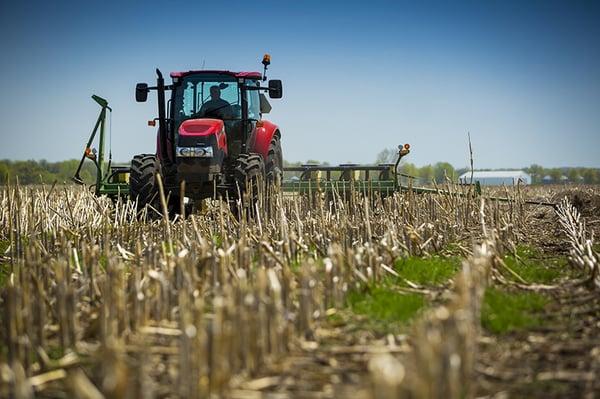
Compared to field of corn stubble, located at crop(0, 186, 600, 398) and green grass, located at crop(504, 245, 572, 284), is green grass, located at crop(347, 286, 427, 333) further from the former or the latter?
A: green grass, located at crop(504, 245, 572, 284)

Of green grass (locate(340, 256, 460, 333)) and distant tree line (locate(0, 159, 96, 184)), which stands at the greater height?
distant tree line (locate(0, 159, 96, 184))

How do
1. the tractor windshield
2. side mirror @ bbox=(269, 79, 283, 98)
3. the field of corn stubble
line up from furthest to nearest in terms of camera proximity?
the tractor windshield → side mirror @ bbox=(269, 79, 283, 98) → the field of corn stubble

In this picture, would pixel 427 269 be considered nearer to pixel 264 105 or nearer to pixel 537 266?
pixel 537 266

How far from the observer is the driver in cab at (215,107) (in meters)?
11.0

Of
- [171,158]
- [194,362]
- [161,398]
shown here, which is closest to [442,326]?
[194,362]

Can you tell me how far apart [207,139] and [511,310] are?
20.8 feet

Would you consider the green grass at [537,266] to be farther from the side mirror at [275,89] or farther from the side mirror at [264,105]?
the side mirror at [264,105]

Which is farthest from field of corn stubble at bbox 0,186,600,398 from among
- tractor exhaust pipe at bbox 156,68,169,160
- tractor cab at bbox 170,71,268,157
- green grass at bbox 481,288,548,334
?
tractor cab at bbox 170,71,268,157

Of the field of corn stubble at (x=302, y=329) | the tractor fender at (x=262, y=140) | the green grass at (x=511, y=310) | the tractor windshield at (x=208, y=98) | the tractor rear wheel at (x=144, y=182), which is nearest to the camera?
the field of corn stubble at (x=302, y=329)

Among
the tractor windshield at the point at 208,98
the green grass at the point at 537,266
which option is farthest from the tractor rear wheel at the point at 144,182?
the green grass at the point at 537,266

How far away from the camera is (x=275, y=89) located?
10.7 m

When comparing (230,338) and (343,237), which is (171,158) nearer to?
(343,237)

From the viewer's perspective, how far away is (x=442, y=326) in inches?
Answer: 128

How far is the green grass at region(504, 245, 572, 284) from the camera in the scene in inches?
247
